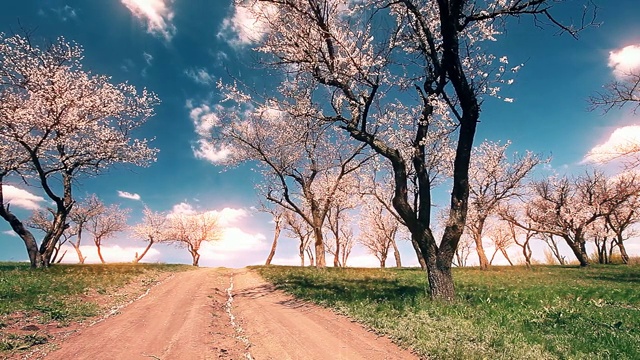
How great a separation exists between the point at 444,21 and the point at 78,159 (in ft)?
90.5

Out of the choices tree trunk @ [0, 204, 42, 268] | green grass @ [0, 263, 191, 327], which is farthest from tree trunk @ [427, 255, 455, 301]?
tree trunk @ [0, 204, 42, 268]

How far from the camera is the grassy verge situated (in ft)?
31.8

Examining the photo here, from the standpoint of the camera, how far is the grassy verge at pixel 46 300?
970cm

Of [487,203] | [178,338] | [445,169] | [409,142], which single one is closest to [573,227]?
[487,203]

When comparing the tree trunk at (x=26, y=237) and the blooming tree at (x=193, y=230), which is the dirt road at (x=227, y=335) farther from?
the blooming tree at (x=193, y=230)

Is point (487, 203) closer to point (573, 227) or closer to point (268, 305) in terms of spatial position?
point (573, 227)

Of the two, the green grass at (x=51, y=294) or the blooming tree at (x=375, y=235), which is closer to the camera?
the green grass at (x=51, y=294)

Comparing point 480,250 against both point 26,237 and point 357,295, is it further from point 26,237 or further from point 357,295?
point 26,237

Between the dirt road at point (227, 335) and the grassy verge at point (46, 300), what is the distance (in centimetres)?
110

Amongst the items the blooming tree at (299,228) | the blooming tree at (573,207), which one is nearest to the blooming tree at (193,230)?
the blooming tree at (299,228)

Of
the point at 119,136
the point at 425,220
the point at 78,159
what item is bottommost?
the point at 425,220

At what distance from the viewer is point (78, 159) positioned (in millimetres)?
26828

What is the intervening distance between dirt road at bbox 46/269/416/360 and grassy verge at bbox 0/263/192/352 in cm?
110

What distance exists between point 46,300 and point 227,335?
9.12m
